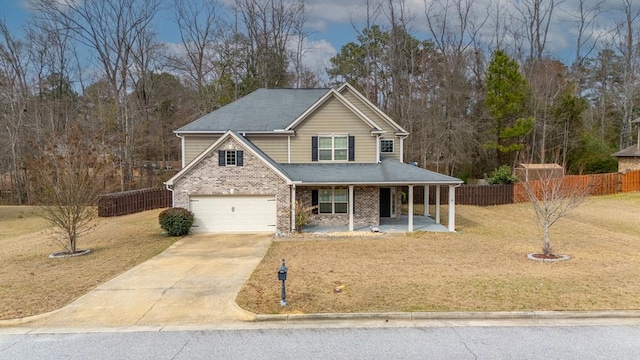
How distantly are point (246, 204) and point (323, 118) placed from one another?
5856 mm

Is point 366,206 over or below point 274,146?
below

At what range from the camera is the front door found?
2136 centimetres

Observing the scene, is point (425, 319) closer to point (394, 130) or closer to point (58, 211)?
point (58, 211)

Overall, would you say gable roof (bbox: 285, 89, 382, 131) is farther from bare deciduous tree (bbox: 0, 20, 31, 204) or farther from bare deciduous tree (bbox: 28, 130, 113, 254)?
bare deciduous tree (bbox: 0, 20, 31, 204)

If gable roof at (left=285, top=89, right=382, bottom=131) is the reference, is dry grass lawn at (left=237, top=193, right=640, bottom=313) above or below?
below

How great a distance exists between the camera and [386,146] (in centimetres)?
2223

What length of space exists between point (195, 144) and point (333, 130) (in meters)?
7.35

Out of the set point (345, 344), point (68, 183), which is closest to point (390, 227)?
point (345, 344)

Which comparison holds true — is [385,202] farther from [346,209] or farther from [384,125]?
[384,125]

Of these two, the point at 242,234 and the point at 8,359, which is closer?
the point at 8,359

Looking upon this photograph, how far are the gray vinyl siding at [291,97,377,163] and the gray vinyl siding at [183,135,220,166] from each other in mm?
4595

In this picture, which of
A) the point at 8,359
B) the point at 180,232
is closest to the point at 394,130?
the point at 180,232

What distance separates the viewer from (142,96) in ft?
126

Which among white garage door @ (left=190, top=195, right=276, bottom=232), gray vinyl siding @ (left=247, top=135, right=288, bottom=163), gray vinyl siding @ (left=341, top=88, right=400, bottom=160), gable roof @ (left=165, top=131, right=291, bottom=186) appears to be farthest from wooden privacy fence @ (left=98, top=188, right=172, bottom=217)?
gray vinyl siding @ (left=341, top=88, right=400, bottom=160)
